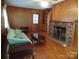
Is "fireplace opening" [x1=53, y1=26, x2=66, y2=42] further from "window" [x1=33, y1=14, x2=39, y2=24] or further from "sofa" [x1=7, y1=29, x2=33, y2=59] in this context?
"sofa" [x1=7, y1=29, x2=33, y2=59]

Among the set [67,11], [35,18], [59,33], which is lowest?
[59,33]

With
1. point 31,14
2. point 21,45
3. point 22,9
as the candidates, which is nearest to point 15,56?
point 21,45

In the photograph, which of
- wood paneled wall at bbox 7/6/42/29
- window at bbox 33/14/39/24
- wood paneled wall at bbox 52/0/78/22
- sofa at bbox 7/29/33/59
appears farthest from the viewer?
window at bbox 33/14/39/24

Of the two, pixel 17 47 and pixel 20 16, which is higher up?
pixel 20 16

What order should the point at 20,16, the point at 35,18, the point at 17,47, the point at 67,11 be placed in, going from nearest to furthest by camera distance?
the point at 17,47 → the point at 67,11 → the point at 35,18 → the point at 20,16

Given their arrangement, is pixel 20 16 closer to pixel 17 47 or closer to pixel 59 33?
pixel 59 33

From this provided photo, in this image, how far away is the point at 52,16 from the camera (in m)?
4.54

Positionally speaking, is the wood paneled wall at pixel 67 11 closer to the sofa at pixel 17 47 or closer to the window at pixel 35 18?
the window at pixel 35 18

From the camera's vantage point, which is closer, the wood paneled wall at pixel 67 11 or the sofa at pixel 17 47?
the sofa at pixel 17 47

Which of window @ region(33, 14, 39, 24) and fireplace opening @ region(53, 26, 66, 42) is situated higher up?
window @ region(33, 14, 39, 24)

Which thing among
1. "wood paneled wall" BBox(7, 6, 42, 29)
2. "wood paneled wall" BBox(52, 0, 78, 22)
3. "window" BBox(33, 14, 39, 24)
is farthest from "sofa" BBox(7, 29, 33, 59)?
"window" BBox(33, 14, 39, 24)

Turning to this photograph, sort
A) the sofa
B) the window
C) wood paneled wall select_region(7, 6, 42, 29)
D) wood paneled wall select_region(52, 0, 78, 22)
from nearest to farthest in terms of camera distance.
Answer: the sofa
wood paneled wall select_region(52, 0, 78, 22)
wood paneled wall select_region(7, 6, 42, 29)
the window

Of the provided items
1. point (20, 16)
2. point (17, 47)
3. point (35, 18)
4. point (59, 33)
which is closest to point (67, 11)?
point (59, 33)

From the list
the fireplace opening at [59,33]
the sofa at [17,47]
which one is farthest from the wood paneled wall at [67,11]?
the sofa at [17,47]
